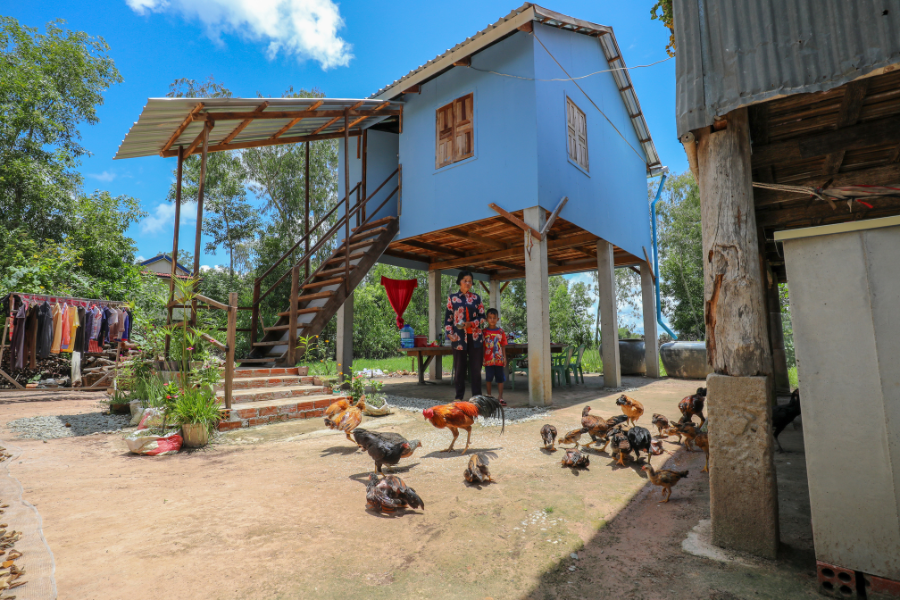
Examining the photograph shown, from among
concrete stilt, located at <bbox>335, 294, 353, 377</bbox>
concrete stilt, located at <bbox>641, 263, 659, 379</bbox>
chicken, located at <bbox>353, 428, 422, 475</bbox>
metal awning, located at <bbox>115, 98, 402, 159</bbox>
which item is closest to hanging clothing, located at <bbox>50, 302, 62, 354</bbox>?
metal awning, located at <bbox>115, 98, 402, 159</bbox>

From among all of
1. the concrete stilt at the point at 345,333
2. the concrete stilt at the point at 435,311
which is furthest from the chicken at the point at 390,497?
the concrete stilt at the point at 435,311

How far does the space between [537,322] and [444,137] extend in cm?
407

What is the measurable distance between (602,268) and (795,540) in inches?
292

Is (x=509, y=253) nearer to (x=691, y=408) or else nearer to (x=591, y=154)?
(x=591, y=154)

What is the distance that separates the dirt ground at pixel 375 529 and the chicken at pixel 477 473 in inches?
2.8

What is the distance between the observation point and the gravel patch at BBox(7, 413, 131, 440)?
5500mm

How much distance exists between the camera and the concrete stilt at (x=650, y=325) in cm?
1138

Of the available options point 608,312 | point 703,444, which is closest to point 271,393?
point 703,444

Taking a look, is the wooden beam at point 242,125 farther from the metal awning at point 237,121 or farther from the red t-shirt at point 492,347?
the red t-shirt at point 492,347

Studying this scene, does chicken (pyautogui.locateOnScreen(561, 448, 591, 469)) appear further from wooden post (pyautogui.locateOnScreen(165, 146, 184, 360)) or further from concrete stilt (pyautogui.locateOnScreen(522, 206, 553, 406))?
wooden post (pyautogui.locateOnScreen(165, 146, 184, 360))

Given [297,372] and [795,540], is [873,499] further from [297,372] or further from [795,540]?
[297,372]

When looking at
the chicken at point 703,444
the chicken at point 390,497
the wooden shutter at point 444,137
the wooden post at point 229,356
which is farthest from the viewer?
the wooden shutter at point 444,137

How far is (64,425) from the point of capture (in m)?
5.97

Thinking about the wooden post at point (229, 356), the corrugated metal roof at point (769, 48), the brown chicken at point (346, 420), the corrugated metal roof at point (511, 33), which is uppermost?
the corrugated metal roof at point (511, 33)
